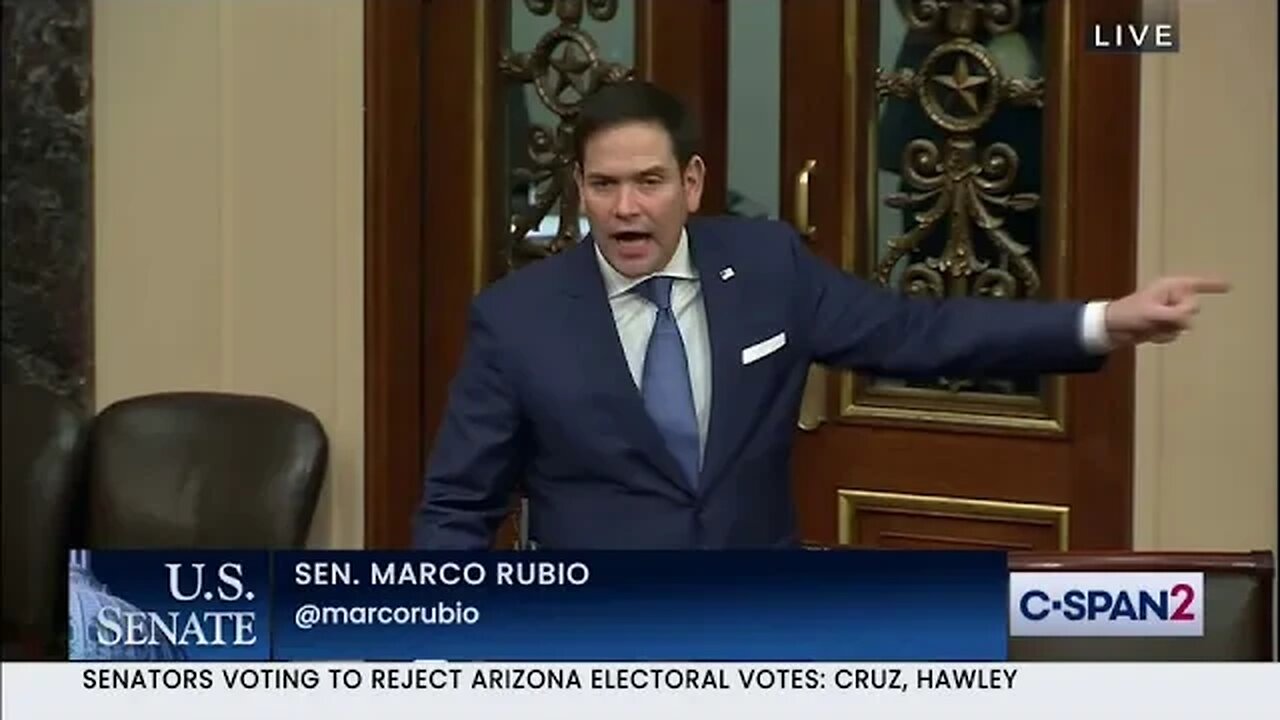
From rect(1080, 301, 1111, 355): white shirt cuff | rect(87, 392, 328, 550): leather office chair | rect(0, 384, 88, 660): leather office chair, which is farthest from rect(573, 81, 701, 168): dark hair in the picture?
rect(87, 392, 328, 550): leather office chair

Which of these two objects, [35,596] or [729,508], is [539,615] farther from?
[35,596]

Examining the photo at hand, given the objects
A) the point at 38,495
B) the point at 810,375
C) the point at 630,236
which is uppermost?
the point at 630,236

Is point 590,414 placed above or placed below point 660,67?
below

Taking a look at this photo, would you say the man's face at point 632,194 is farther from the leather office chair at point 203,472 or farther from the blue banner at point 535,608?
the leather office chair at point 203,472

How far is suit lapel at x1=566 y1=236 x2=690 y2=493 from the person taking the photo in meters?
1.04

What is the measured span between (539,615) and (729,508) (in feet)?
0.81

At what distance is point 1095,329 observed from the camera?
3.43 feet

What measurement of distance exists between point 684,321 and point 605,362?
0.19ft

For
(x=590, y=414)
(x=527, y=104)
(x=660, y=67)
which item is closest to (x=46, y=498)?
(x=527, y=104)

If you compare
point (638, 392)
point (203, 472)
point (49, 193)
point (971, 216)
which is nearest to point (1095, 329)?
point (638, 392)

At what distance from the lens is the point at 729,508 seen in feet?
3.46

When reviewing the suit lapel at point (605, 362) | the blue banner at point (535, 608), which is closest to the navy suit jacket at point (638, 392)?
the suit lapel at point (605, 362)
